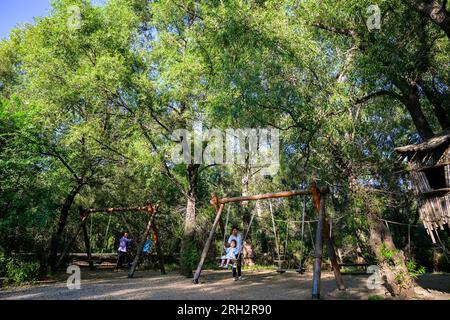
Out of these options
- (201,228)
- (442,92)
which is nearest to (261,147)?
(201,228)

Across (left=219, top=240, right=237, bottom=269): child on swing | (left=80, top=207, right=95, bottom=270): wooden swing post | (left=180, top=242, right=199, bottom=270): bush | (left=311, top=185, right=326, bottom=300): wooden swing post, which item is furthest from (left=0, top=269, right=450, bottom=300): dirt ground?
(left=80, top=207, right=95, bottom=270): wooden swing post

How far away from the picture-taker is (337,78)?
927 cm

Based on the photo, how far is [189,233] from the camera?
13.4 meters

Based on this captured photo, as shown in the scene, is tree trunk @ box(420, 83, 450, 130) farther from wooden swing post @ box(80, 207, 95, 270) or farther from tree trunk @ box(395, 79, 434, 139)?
wooden swing post @ box(80, 207, 95, 270)

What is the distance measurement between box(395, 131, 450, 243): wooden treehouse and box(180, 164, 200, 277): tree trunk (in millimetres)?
7217

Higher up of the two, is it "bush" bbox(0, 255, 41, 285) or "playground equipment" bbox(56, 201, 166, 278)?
"playground equipment" bbox(56, 201, 166, 278)

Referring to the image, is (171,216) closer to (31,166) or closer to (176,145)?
(176,145)

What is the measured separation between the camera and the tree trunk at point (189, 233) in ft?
43.1
